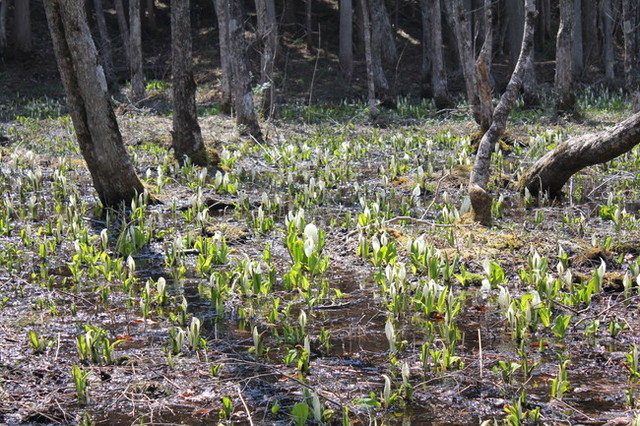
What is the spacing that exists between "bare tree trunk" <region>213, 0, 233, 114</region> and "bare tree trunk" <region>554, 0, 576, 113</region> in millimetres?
7248

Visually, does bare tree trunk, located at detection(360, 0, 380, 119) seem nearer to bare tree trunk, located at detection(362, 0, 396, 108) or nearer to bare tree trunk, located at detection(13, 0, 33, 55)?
bare tree trunk, located at detection(362, 0, 396, 108)

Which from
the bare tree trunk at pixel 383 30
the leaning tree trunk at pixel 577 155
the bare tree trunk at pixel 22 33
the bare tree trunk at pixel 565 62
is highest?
the bare tree trunk at pixel 22 33

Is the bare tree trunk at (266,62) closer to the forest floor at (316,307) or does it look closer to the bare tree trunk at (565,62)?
the forest floor at (316,307)

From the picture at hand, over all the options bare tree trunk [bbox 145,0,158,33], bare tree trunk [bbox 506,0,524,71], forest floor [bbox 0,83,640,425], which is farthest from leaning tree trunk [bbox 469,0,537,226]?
bare tree trunk [bbox 145,0,158,33]

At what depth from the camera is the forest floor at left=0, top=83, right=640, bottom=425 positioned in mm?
4086

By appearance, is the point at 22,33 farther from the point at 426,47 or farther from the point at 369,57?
the point at 369,57

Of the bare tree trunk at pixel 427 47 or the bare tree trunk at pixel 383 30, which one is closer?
the bare tree trunk at pixel 383 30

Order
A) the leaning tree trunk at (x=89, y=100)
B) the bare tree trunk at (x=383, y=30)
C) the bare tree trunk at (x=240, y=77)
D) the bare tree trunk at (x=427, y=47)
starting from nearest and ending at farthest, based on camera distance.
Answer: the leaning tree trunk at (x=89, y=100) → the bare tree trunk at (x=240, y=77) → the bare tree trunk at (x=383, y=30) → the bare tree trunk at (x=427, y=47)

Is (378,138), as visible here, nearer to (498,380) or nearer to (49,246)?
(49,246)

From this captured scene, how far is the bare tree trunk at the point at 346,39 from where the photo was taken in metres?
25.3

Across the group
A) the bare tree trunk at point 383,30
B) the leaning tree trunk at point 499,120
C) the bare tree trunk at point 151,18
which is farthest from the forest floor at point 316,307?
the bare tree trunk at point 151,18

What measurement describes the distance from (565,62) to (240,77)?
7.36 m

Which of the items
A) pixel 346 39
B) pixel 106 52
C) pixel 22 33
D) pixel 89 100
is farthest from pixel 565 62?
pixel 22 33

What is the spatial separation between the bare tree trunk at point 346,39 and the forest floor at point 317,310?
15.8 metres
